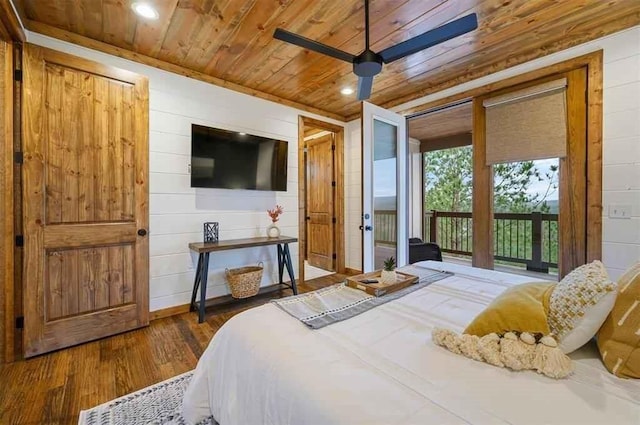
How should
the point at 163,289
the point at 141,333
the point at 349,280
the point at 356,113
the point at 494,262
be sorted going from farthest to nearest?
the point at 356,113 < the point at 494,262 < the point at 163,289 < the point at 141,333 < the point at 349,280

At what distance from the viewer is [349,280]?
1.76 meters

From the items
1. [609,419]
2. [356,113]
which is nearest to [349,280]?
[609,419]

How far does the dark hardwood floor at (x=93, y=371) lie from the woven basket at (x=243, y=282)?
44cm

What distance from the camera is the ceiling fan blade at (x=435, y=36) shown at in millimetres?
1629

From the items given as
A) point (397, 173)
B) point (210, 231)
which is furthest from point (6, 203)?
point (397, 173)

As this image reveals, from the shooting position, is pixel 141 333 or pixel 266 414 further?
pixel 141 333

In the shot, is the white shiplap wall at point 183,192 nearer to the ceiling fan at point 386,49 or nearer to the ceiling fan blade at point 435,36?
the ceiling fan at point 386,49

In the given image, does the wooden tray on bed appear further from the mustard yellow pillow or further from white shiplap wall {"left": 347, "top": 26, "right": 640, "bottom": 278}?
white shiplap wall {"left": 347, "top": 26, "right": 640, "bottom": 278}

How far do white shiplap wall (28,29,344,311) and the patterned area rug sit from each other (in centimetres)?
126

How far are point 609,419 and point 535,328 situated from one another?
0.30 metres

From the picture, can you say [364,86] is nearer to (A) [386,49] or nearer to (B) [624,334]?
(A) [386,49]

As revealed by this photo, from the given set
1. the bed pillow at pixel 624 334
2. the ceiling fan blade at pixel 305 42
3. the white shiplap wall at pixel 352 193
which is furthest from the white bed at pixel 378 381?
the white shiplap wall at pixel 352 193

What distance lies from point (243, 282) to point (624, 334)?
291cm

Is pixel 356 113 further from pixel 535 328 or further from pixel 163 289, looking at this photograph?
pixel 535 328
